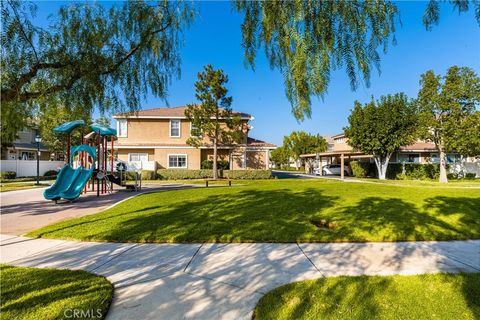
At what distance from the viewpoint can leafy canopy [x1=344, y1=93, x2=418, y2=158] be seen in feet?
78.8

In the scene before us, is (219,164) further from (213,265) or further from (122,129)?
(213,265)

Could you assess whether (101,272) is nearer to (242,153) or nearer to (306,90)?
(306,90)

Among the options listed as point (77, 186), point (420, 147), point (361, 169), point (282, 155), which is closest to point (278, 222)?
point (77, 186)

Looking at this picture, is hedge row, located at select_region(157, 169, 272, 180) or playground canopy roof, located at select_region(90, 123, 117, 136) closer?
playground canopy roof, located at select_region(90, 123, 117, 136)

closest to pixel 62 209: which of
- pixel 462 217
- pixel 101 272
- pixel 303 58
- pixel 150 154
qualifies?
pixel 101 272

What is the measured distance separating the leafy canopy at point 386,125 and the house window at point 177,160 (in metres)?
17.8

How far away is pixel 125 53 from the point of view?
408 cm

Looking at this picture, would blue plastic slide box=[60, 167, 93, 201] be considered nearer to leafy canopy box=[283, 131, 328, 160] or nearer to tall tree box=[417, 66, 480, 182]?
tall tree box=[417, 66, 480, 182]

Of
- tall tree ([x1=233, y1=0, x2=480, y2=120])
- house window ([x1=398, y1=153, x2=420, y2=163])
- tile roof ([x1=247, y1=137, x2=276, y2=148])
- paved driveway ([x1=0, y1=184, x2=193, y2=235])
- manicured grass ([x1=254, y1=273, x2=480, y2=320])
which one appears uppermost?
tile roof ([x1=247, y1=137, x2=276, y2=148])

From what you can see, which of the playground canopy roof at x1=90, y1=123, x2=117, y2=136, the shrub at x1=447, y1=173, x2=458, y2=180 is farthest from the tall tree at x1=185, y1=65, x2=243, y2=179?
the shrub at x1=447, y1=173, x2=458, y2=180

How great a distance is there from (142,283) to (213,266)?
1117 mm

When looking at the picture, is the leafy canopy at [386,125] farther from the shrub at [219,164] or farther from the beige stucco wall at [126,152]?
the beige stucco wall at [126,152]

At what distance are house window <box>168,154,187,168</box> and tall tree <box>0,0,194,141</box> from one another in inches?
886

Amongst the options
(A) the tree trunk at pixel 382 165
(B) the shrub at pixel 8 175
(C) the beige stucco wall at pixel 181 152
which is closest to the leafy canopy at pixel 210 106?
(C) the beige stucco wall at pixel 181 152
